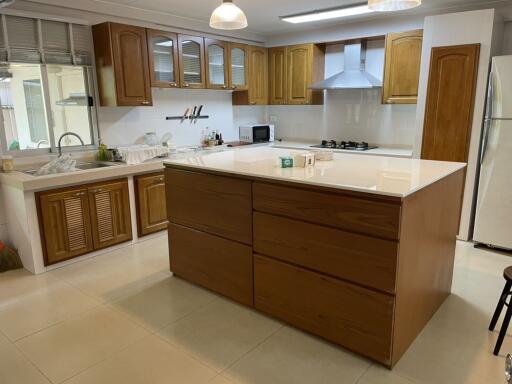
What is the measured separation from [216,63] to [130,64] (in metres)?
1.31

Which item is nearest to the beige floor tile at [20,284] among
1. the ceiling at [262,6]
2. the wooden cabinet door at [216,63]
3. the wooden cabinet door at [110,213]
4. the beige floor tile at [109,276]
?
the beige floor tile at [109,276]

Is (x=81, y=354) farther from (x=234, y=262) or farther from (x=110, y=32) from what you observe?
(x=110, y=32)

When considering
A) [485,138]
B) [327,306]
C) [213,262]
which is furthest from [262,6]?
[327,306]

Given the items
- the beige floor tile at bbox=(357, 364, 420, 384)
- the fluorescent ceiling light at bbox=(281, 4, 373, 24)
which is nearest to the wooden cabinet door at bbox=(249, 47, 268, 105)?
the fluorescent ceiling light at bbox=(281, 4, 373, 24)

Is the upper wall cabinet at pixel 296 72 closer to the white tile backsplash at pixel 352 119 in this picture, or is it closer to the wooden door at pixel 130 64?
the white tile backsplash at pixel 352 119

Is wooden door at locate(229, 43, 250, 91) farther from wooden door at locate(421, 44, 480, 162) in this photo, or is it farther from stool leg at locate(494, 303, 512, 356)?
stool leg at locate(494, 303, 512, 356)

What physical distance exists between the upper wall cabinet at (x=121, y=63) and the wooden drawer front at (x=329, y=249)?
7.63ft

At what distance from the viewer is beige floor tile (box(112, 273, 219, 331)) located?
2607 mm

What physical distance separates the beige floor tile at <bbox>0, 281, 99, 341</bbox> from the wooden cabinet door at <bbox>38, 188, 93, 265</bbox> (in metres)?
0.40

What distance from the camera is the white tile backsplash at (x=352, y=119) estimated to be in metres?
4.80

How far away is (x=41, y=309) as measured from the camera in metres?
2.74

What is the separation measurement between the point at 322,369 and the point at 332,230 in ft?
2.53

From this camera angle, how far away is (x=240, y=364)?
213 centimetres

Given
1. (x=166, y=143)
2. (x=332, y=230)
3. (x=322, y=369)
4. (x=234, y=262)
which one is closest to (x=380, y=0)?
(x=332, y=230)
